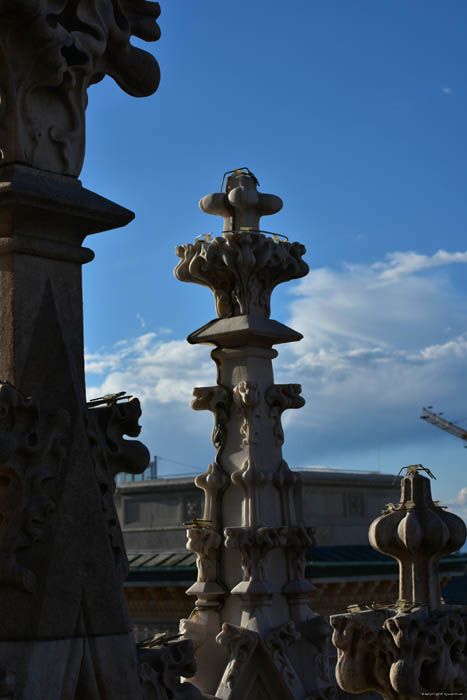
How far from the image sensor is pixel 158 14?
5.92 metres

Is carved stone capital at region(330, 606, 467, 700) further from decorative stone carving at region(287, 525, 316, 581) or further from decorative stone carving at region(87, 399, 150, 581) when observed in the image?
decorative stone carving at region(87, 399, 150, 581)

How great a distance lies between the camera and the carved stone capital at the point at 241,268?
10.7 m

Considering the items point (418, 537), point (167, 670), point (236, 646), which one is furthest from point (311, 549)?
point (167, 670)

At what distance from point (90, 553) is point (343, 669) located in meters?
3.45

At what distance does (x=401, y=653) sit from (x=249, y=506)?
2.78m

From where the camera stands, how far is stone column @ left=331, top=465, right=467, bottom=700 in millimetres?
7664

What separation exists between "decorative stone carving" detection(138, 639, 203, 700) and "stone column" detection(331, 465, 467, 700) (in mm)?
2681

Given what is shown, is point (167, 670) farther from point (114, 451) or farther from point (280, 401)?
point (280, 401)

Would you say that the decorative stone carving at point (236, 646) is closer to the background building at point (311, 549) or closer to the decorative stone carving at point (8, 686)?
the decorative stone carving at point (8, 686)

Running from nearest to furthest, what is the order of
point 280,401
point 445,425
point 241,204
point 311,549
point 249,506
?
point 249,506, point 280,401, point 241,204, point 311,549, point 445,425

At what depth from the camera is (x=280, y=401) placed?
1048cm

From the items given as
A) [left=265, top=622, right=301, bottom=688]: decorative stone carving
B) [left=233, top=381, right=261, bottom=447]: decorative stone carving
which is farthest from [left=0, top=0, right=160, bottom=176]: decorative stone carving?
[left=265, top=622, right=301, bottom=688]: decorative stone carving

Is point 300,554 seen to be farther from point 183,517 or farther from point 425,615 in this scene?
point 183,517

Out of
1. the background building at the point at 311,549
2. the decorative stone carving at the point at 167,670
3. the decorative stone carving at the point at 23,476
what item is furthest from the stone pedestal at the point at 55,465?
the background building at the point at 311,549
